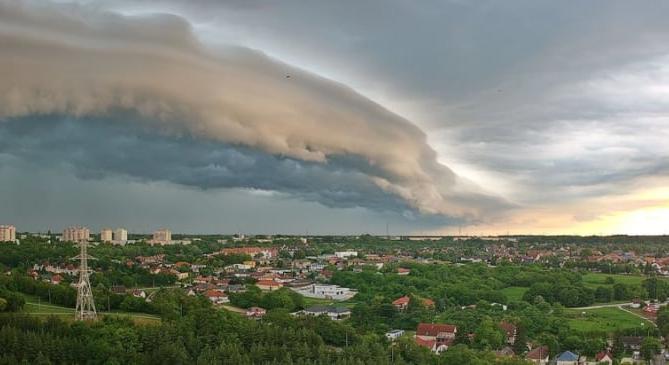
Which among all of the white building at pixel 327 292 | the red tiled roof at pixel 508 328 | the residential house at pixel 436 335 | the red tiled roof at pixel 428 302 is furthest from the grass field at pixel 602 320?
the white building at pixel 327 292

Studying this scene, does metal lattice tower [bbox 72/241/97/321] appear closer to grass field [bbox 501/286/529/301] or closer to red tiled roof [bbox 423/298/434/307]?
red tiled roof [bbox 423/298/434/307]

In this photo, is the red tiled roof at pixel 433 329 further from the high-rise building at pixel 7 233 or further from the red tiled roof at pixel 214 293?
the high-rise building at pixel 7 233

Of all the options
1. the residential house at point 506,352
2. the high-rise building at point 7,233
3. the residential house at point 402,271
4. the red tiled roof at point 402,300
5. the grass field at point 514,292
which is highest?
the high-rise building at point 7,233

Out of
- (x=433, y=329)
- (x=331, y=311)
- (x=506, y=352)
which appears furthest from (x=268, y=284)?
(x=506, y=352)

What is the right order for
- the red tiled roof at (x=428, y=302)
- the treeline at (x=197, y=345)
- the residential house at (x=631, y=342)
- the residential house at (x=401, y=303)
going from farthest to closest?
the red tiled roof at (x=428, y=302), the residential house at (x=401, y=303), the residential house at (x=631, y=342), the treeline at (x=197, y=345)

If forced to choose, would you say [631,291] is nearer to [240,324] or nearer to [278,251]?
[240,324]

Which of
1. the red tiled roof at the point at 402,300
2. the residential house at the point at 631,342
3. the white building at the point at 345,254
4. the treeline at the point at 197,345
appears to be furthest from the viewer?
the white building at the point at 345,254

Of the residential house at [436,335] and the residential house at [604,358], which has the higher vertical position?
the residential house at [436,335]

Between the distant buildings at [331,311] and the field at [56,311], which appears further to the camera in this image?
the distant buildings at [331,311]
